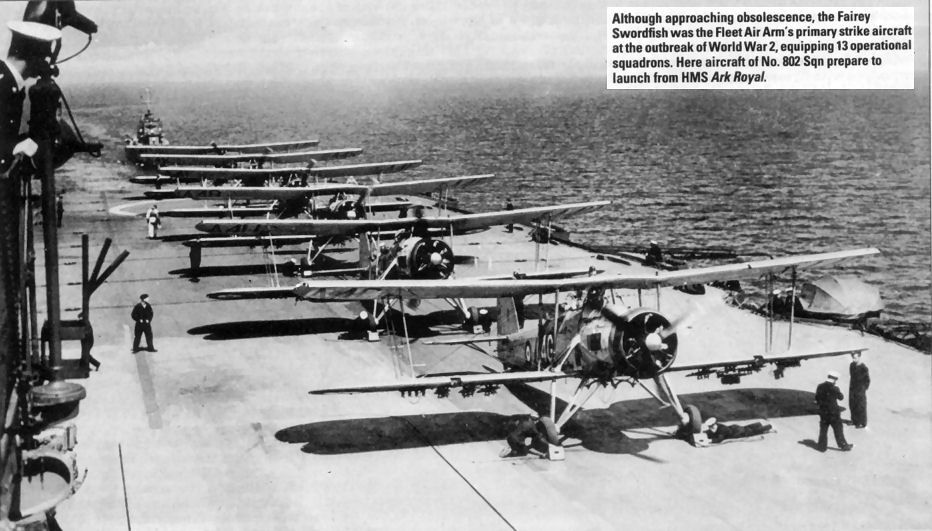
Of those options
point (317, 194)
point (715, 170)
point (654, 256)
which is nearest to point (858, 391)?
point (654, 256)

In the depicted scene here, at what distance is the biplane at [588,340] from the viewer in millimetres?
12125

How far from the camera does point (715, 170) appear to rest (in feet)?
230

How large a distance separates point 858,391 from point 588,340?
477 cm

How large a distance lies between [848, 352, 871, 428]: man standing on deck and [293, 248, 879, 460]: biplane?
1.75 ft

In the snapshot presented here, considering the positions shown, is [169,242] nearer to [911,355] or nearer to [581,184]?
[911,355]

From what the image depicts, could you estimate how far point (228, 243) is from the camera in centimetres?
2848

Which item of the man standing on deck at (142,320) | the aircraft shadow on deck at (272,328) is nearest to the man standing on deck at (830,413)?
the aircraft shadow on deck at (272,328)

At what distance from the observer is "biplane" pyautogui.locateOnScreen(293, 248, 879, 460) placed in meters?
12.1

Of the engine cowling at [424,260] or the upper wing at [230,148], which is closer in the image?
the engine cowling at [424,260]

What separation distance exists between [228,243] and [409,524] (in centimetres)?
1954

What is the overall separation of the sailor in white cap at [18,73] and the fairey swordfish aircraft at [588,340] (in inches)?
246

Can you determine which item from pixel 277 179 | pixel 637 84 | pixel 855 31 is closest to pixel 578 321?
pixel 637 84
